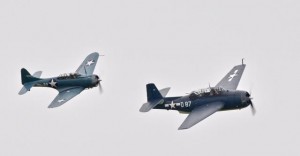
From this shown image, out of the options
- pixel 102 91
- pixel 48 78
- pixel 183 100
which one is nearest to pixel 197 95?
pixel 183 100

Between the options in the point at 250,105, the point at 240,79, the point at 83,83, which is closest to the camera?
the point at 250,105

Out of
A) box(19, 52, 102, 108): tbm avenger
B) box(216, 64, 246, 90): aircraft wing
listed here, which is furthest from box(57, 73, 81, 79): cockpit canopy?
box(216, 64, 246, 90): aircraft wing

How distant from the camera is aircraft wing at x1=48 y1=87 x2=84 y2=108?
47656 millimetres

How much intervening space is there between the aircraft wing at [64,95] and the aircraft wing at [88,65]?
2097mm

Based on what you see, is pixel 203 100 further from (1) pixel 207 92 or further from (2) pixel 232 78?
(2) pixel 232 78

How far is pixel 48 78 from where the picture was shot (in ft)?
168

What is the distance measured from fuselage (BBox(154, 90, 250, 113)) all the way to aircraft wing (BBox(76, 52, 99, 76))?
29.3 ft

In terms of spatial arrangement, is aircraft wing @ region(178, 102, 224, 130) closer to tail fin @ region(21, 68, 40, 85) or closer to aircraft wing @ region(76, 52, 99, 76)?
aircraft wing @ region(76, 52, 99, 76)

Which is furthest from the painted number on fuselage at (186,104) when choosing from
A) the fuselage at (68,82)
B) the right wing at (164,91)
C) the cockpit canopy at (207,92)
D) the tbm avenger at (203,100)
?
the fuselage at (68,82)

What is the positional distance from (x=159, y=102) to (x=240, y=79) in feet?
19.6

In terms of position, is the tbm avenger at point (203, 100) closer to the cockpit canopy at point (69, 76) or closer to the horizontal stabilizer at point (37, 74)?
the cockpit canopy at point (69, 76)

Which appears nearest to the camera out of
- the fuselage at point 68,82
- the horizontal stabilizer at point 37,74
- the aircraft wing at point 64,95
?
the aircraft wing at point 64,95

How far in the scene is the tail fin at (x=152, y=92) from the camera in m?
44.9

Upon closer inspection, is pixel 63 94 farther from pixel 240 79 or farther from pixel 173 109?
pixel 240 79
